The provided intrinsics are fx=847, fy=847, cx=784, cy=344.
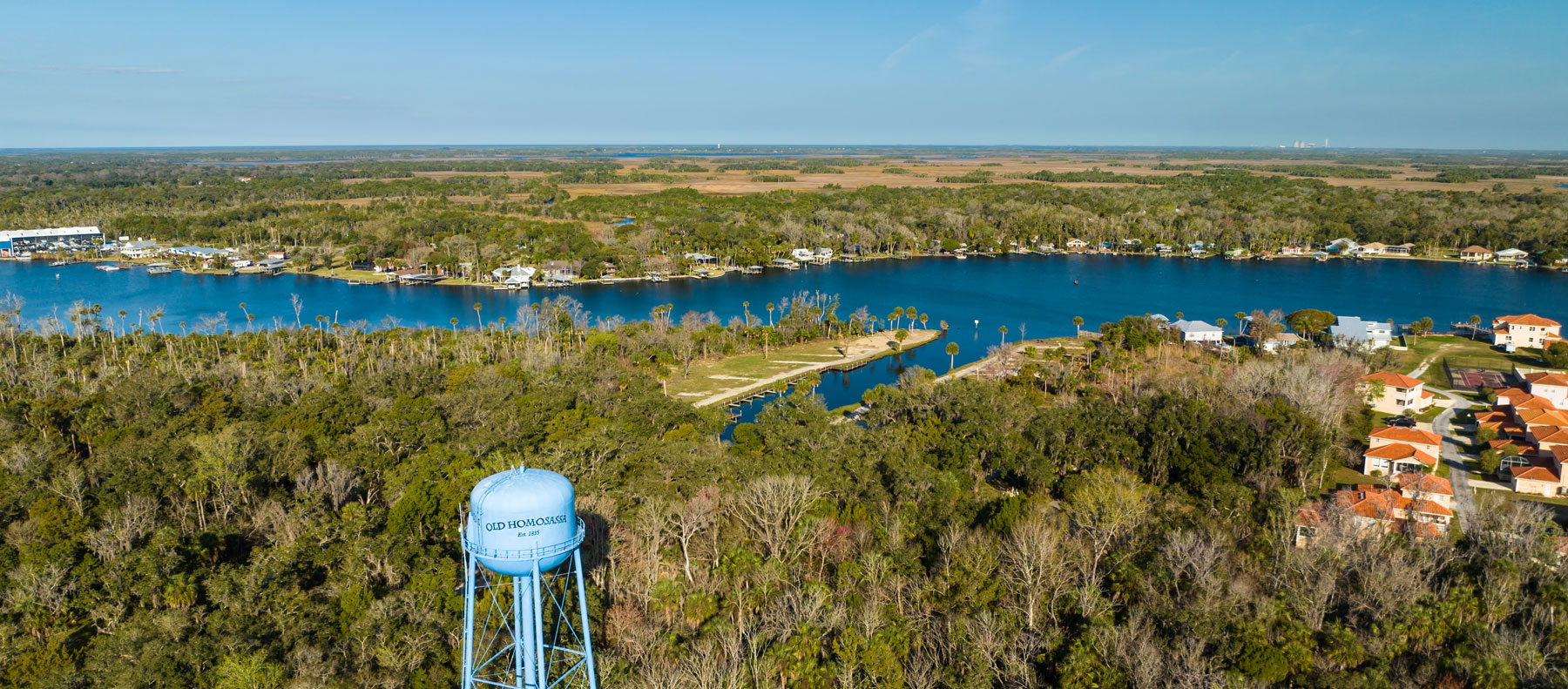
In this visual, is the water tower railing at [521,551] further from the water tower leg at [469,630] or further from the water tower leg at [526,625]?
the water tower leg at [526,625]

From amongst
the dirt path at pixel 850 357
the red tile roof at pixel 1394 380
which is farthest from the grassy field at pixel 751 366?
the red tile roof at pixel 1394 380

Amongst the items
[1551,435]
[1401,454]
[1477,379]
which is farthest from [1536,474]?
[1477,379]

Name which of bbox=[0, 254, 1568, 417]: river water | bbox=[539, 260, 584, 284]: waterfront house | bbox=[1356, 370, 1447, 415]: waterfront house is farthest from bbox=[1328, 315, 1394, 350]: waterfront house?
bbox=[539, 260, 584, 284]: waterfront house

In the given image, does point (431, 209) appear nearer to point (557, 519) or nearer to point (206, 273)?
point (206, 273)

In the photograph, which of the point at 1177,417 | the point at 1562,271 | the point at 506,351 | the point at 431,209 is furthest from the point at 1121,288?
the point at 431,209

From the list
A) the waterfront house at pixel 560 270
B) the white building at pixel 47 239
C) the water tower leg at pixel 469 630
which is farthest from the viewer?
the white building at pixel 47 239

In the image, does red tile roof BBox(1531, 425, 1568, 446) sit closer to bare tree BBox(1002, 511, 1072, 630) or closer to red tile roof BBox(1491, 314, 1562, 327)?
bare tree BBox(1002, 511, 1072, 630)
